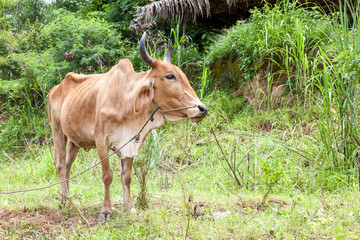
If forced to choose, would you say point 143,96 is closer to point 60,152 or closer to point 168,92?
point 168,92

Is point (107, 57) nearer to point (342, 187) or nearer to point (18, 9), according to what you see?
point (342, 187)

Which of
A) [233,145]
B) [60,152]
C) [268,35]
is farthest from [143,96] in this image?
[268,35]

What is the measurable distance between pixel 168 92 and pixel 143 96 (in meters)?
0.21

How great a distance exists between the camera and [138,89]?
3.31 m

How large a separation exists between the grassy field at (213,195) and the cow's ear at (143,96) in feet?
2.19

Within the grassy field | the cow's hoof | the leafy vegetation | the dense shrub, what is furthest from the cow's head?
the dense shrub

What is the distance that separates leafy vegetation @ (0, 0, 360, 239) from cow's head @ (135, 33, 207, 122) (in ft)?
2.25

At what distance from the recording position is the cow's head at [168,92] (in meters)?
3.28

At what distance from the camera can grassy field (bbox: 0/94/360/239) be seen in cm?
289

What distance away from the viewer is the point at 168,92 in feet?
10.9

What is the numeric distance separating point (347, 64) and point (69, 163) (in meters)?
2.92

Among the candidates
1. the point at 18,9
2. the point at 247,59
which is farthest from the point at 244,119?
the point at 18,9

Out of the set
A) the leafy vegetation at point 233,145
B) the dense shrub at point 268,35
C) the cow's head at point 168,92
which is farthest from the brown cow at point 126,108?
the dense shrub at point 268,35

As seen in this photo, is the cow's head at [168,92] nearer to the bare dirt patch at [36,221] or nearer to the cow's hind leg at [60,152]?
the bare dirt patch at [36,221]
